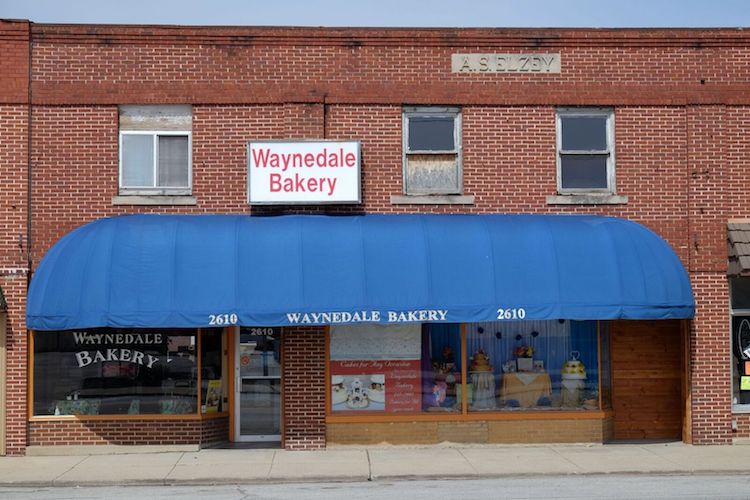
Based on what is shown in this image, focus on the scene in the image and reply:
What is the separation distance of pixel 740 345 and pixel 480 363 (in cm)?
454

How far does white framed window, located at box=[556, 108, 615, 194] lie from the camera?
17.7 metres

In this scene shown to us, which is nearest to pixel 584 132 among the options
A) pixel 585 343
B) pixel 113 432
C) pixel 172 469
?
pixel 585 343

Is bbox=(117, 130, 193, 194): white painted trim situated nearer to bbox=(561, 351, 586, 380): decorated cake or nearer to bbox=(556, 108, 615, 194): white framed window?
bbox=(556, 108, 615, 194): white framed window

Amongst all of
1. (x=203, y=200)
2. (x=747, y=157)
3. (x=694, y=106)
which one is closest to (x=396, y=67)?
(x=203, y=200)

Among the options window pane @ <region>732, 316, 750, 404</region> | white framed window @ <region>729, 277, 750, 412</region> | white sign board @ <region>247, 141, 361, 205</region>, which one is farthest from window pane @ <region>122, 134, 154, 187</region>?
window pane @ <region>732, 316, 750, 404</region>

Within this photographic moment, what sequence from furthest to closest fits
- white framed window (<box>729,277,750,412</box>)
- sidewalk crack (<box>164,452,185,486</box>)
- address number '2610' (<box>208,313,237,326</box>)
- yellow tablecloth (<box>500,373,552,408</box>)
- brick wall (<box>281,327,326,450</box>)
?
white framed window (<box>729,277,750,412</box>) → yellow tablecloth (<box>500,373,552,408</box>) → brick wall (<box>281,327,326,450</box>) → address number '2610' (<box>208,313,237,326</box>) → sidewalk crack (<box>164,452,185,486</box>)

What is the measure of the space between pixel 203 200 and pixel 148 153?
130 cm

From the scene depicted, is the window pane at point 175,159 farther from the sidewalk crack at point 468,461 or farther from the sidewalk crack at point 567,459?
the sidewalk crack at point 567,459

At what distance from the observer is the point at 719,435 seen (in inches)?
683

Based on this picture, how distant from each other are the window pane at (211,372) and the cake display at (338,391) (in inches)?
77.7

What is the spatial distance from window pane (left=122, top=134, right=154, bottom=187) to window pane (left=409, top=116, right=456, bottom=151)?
451 centimetres

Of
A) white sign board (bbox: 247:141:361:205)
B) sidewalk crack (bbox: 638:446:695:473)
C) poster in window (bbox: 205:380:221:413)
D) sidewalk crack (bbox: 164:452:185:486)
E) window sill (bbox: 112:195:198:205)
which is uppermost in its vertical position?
white sign board (bbox: 247:141:361:205)

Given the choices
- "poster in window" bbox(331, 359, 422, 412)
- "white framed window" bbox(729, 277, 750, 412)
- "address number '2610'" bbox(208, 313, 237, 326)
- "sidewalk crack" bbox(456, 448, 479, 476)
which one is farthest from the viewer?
"white framed window" bbox(729, 277, 750, 412)

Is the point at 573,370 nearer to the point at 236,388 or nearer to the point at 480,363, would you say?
the point at 480,363
